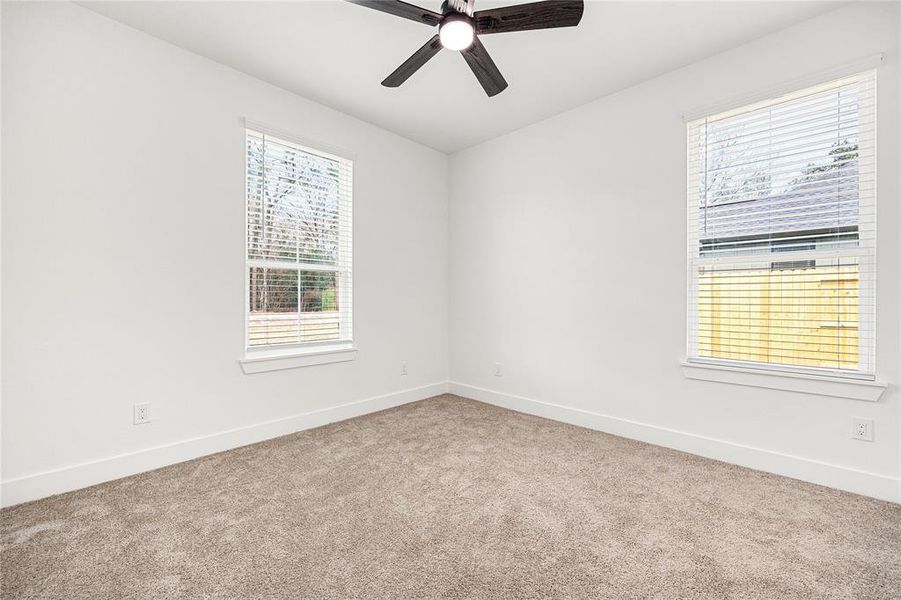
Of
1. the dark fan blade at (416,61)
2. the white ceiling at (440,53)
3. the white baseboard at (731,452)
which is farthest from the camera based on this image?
the white ceiling at (440,53)

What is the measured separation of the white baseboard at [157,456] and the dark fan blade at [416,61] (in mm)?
2571

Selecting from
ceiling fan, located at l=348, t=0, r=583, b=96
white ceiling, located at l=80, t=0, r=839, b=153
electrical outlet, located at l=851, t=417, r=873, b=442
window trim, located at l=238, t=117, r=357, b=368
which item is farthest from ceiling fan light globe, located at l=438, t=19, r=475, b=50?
electrical outlet, located at l=851, t=417, r=873, b=442

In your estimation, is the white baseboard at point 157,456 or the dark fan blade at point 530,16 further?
the white baseboard at point 157,456

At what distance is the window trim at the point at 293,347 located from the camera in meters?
2.97

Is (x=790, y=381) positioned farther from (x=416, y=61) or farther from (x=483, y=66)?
(x=416, y=61)

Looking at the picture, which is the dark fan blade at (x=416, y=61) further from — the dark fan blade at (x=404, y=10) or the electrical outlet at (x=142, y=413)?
the electrical outlet at (x=142, y=413)

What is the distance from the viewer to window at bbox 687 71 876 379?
2254 mm

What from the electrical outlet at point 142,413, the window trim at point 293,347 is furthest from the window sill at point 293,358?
the electrical outlet at point 142,413

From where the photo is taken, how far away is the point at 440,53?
2.68 meters

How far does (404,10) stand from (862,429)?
127 inches

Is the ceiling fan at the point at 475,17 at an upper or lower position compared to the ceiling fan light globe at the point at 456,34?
upper

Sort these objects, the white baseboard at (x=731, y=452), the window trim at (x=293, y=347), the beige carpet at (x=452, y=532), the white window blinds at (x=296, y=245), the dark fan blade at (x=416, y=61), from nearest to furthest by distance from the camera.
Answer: the beige carpet at (x=452, y=532)
the dark fan blade at (x=416, y=61)
the white baseboard at (x=731, y=452)
the window trim at (x=293, y=347)
the white window blinds at (x=296, y=245)

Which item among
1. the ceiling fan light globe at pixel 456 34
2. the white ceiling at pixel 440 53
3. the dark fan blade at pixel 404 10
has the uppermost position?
the white ceiling at pixel 440 53

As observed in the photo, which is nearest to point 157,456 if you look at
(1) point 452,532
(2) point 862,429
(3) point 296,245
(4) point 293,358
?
(4) point 293,358
